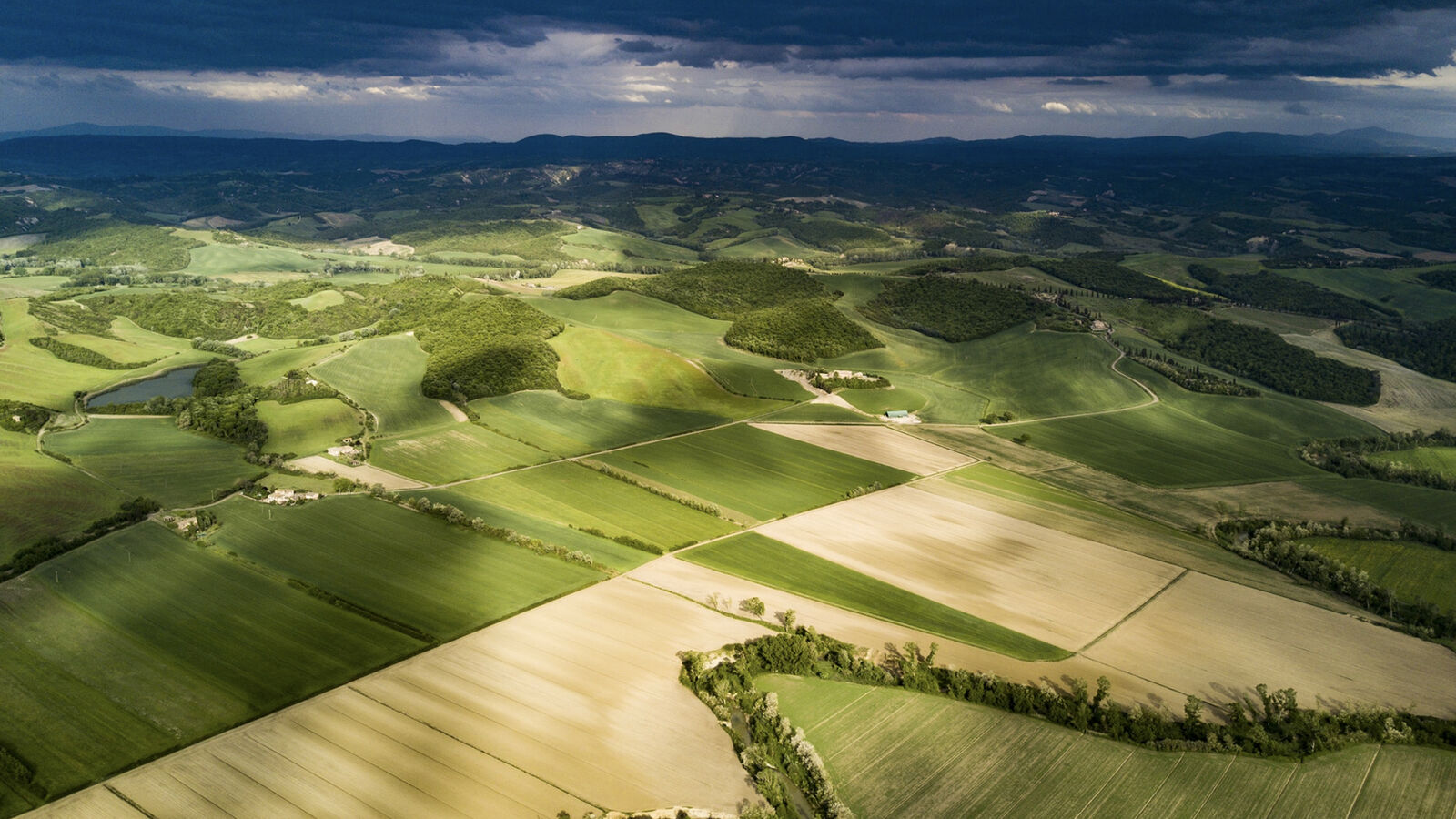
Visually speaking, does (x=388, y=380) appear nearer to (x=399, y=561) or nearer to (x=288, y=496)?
(x=288, y=496)

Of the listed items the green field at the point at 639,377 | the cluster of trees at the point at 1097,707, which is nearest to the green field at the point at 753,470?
the green field at the point at 639,377

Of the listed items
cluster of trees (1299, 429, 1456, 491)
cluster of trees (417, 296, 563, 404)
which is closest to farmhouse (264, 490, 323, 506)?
cluster of trees (417, 296, 563, 404)

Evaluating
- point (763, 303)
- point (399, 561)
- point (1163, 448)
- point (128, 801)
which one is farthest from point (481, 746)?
point (763, 303)

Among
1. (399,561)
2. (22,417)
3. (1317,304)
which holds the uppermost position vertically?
(1317,304)

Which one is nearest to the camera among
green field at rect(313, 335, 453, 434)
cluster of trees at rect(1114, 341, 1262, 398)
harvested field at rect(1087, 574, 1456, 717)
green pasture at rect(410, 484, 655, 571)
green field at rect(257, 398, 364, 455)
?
harvested field at rect(1087, 574, 1456, 717)

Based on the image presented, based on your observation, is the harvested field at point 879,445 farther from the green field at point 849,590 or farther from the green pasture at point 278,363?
the green pasture at point 278,363

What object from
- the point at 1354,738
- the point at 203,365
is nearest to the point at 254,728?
the point at 1354,738

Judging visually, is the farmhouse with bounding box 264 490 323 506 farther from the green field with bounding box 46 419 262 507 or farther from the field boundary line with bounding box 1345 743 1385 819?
the field boundary line with bounding box 1345 743 1385 819
